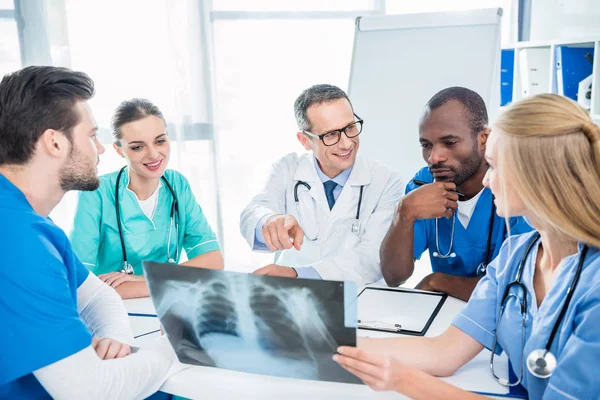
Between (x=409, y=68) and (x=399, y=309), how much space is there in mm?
1670

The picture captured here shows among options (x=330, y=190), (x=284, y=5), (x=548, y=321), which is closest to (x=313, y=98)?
(x=330, y=190)

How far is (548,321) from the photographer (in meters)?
0.93

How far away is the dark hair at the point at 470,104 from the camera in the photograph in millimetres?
1637

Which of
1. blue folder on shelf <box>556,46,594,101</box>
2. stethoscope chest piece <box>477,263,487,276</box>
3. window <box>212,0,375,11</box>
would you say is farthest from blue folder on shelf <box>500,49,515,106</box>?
stethoscope chest piece <box>477,263,487,276</box>

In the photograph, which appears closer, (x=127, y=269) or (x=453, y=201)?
(x=453, y=201)

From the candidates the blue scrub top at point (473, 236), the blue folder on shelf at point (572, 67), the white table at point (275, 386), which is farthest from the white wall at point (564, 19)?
the white table at point (275, 386)

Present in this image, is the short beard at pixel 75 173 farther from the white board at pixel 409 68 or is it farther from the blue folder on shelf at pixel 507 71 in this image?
the blue folder on shelf at pixel 507 71

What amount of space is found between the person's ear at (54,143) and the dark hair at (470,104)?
1.06 meters

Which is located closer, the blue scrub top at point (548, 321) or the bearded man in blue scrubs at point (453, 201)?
the blue scrub top at point (548, 321)

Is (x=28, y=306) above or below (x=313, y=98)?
below

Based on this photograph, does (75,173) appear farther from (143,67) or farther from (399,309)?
(143,67)

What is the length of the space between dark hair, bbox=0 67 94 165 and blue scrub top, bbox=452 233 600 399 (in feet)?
3.06

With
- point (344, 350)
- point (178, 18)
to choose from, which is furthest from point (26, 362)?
point (178, 18)

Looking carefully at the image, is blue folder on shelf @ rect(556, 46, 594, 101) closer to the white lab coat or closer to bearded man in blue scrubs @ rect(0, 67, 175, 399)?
the white lab coat
